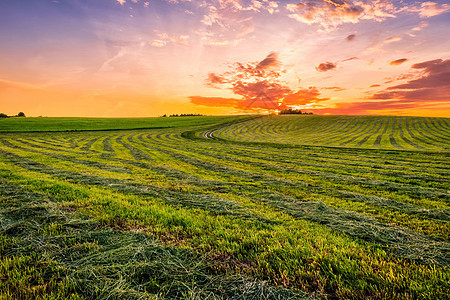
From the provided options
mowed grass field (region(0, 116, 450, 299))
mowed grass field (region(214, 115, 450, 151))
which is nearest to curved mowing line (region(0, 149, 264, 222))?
mowed grass field (region(0, 116, 450, 299))

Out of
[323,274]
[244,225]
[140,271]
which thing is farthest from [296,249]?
[140,271]

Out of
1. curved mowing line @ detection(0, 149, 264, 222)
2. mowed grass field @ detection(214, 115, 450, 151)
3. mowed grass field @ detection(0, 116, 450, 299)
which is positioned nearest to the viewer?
mowed grass field @ detection(0, 116, 450, 299)

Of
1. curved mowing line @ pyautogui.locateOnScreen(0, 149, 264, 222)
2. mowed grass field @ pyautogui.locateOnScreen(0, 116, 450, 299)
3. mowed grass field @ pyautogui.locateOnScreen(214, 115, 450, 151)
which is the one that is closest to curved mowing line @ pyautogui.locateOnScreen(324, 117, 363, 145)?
mowed grass field @ pyautogui.locateOnScreen(214, 115, 450, 151)

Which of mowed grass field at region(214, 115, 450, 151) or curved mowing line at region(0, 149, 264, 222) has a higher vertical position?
curved mowing line at region(0, 149, 264, 222)

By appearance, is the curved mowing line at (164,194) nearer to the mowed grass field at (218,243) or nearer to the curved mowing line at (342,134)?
the mowed grass field at (218,243)

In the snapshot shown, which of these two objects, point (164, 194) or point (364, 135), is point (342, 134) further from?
point (164, 194)

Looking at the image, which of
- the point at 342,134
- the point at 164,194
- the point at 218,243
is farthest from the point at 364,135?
the point at 218,243

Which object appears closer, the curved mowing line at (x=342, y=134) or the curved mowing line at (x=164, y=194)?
the curved mowing line at (x=164, y=194)

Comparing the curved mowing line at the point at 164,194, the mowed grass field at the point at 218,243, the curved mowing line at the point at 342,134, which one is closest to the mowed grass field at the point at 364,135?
the curved mowing line at the point at 342,134

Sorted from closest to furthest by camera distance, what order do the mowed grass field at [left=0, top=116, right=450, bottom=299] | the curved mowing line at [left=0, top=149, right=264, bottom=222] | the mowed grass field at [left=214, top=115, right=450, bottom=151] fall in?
1. the mowed grass field at [left=0, top=116, right=450, bottom=299]
2. the curved mowing line at [left=0, top=149, right=264, bottom=222]
3. the mowed grass field at [left=214, top=115, right=450, bottom=151]

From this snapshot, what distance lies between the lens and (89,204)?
5.26 metres

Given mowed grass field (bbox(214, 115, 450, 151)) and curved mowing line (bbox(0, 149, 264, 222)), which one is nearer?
curved mowing line (bbox(0, 149, 264, 222))

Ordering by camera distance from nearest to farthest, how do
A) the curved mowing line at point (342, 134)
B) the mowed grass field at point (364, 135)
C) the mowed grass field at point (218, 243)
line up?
the mowed grass field at point (218, 243) → the mowed grass field at point (364, 135) → the curved mowing line at point (342, 134)

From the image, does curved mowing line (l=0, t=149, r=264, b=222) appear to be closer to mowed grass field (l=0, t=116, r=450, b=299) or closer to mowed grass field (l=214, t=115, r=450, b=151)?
mowed grass field (l=0, t=116, r=450, b=299)
